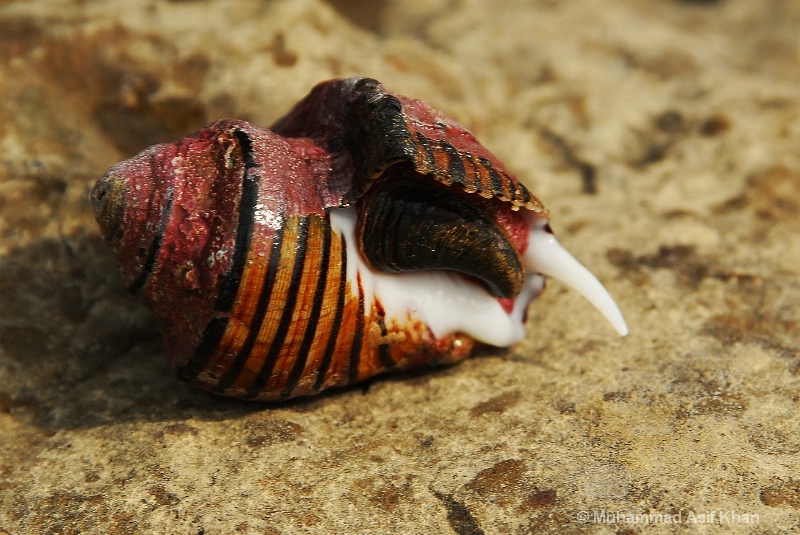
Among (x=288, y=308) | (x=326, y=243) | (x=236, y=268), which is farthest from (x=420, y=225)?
(x=236, y=268)

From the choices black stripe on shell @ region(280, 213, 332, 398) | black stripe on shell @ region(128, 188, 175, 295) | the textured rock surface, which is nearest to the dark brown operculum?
black stripe on shell @ region(280, 213, 332, 398)

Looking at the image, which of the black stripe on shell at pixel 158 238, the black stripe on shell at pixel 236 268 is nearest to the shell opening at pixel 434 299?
the black stripe on shell at pixel 236 268

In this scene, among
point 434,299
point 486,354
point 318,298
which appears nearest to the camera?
point 318,298

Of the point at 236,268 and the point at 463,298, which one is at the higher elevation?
the point at 463,298

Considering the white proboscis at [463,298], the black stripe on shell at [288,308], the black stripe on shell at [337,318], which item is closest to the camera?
the black stripe on shell at [288,308]

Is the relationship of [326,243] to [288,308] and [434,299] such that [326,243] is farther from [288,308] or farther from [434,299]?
[434,299]

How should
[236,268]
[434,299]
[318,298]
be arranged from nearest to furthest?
[236,268] → [318,298] → [434,299]

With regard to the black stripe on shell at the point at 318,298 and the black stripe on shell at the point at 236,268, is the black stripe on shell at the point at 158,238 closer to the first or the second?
the black stripe on shell at the point at 236,268
